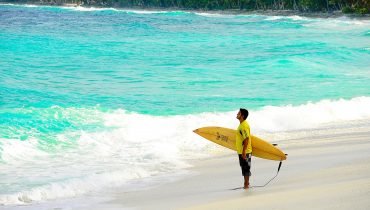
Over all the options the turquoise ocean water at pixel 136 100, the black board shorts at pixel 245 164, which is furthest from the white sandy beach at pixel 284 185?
the turquoise ocean water at pixel 136 100

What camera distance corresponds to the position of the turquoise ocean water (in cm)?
1330

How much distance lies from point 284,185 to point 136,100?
13957 millimetres

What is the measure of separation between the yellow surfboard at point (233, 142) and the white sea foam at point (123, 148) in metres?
0.79

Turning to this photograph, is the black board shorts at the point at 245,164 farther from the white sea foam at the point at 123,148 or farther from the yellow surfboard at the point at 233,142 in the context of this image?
the white sea foam at the point at 123,148

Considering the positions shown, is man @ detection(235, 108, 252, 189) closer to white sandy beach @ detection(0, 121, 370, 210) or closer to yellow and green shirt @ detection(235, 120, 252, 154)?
yellow and green shirt @ detection(235, 120, 252, 154)

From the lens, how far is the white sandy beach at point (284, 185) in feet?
29.6

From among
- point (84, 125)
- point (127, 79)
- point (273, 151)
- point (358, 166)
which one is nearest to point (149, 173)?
point (273, 151)

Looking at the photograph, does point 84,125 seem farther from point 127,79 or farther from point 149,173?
point 127,79

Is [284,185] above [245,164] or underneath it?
underneath

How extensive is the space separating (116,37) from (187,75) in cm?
2674

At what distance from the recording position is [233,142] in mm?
12211

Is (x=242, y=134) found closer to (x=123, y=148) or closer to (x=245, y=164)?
(x=245, y=164)

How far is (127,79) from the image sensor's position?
102 ft

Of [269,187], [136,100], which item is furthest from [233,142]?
[136,100]
